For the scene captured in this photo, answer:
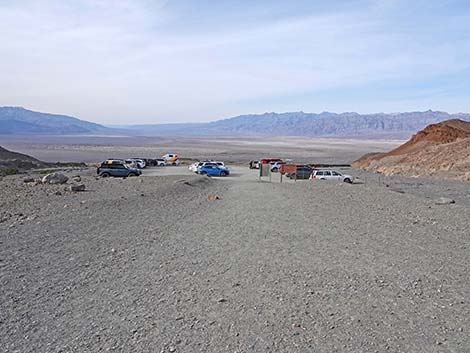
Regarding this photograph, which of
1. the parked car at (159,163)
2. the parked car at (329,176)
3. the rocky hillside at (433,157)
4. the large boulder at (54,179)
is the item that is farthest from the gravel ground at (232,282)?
the parked car at (159,163)

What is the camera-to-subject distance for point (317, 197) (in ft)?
71.3

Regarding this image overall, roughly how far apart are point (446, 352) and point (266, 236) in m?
6.92

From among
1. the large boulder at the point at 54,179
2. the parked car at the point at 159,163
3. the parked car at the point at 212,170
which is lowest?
the parked car at the point at 159,163

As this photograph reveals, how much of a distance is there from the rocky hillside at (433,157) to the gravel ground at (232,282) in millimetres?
32641

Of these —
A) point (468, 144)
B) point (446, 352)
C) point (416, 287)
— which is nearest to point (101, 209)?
point (416, 287)

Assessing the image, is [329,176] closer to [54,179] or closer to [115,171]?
[115,171]

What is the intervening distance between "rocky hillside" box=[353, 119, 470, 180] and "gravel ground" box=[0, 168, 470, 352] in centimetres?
3264

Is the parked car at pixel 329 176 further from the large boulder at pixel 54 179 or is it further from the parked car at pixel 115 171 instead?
the large boulder at pixel 54 179

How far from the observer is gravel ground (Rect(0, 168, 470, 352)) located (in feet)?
18.8

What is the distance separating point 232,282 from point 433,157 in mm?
48271

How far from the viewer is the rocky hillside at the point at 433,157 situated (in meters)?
45.4

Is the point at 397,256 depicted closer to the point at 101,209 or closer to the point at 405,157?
the point at 101,209

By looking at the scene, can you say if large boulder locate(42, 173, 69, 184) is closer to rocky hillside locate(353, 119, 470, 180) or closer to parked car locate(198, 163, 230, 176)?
parked car locate(198, 163, 230, 176)

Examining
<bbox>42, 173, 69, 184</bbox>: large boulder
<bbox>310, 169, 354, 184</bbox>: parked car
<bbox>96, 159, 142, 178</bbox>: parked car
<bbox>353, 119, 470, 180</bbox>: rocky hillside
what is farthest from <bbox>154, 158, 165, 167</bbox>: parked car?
<bbox>42, 173, 69, 184</bbox>: large boulder
